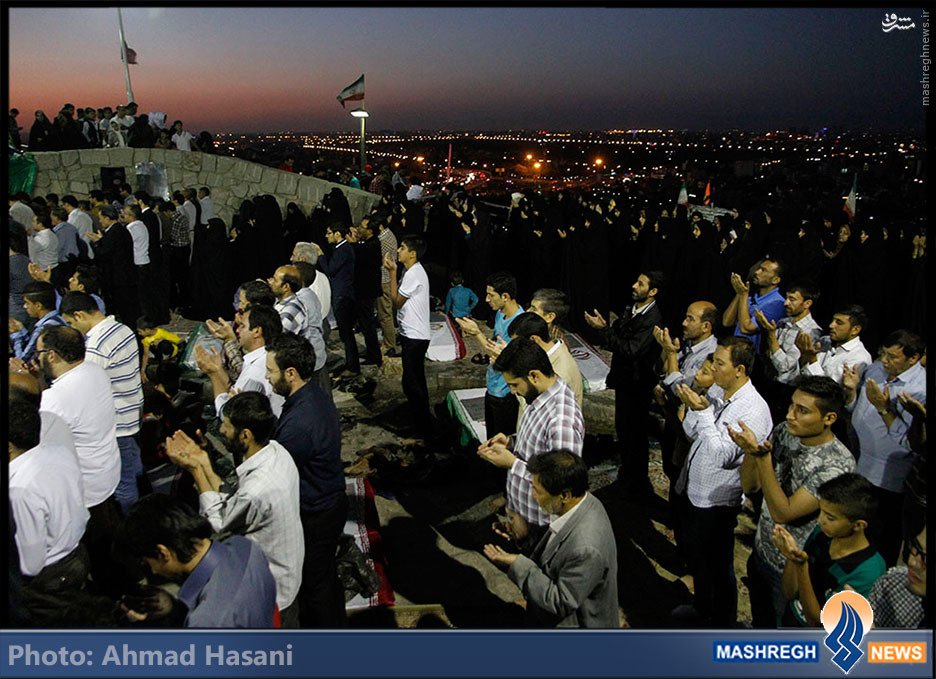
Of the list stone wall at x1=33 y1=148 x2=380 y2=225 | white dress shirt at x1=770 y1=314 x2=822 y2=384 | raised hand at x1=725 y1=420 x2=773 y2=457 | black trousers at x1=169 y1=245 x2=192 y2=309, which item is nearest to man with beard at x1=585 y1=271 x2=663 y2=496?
white dress shirt at x1=770 y1=314 x2=822 y2=384

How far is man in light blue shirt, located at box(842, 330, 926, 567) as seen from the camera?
11.8 ft

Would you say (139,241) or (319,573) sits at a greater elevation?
(139,241)

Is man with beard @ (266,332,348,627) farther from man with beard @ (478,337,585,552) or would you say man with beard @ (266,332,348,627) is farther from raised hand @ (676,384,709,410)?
raised hand @ (676,384,709,410)

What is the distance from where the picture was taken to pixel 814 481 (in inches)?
116

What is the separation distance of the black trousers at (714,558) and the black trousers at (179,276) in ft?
28.1

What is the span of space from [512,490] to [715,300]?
6237 millimetres

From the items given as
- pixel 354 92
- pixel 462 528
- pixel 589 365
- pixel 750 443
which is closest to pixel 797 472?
pixel 750 443

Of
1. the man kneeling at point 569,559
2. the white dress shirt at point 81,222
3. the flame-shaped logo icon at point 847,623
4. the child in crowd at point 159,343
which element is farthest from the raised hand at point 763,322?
the white dress shirt at point 81,222

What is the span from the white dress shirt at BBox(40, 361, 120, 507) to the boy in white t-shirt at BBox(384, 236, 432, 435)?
2.44m

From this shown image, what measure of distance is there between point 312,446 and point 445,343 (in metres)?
4.69

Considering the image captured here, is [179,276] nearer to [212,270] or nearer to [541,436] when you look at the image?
[212,270]

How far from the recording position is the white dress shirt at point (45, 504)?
9.10 ft

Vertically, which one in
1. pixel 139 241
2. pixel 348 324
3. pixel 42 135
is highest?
pixel 42 135

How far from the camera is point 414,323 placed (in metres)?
5.57
